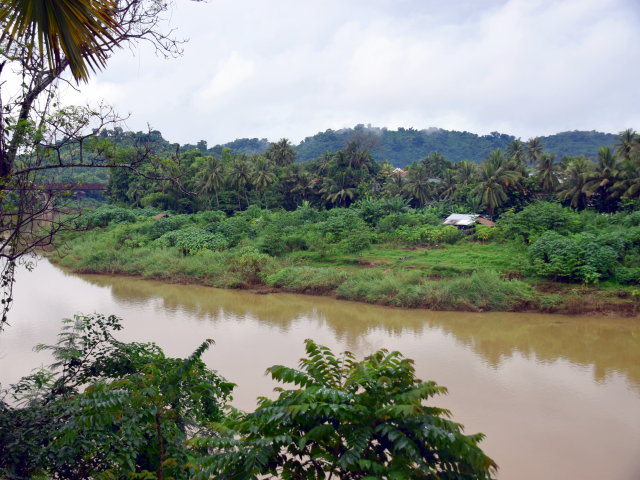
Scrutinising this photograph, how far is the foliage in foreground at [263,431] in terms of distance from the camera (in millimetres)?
2783

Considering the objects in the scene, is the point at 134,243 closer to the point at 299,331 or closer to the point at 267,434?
the point at 299,331

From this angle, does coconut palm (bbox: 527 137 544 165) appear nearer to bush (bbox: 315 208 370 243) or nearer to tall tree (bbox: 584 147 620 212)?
tall tree (bbox: 584 147 620 212)

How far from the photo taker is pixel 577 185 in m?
23.8

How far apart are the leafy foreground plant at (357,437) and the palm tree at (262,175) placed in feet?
97.5

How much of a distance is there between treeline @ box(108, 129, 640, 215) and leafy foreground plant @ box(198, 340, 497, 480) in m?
19.4

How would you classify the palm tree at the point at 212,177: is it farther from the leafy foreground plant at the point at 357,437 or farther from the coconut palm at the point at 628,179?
the leafy foreground plant at the point at 357,437

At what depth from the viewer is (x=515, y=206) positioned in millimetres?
26172

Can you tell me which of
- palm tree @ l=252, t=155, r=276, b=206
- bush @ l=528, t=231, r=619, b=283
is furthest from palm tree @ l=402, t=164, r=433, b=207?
bush @ l=528, t=231, r=619, b=283

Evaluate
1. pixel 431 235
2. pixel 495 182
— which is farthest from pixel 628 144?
pixel 431 235

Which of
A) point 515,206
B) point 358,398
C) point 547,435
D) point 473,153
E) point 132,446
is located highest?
point 473,153

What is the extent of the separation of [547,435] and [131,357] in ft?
21.4

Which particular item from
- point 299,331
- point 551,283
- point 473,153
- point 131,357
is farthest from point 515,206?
point 473,153

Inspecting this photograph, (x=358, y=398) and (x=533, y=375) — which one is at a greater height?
(x=358, y=398)

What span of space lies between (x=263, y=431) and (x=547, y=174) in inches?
1043
